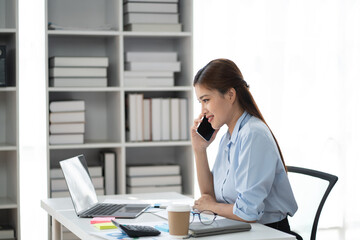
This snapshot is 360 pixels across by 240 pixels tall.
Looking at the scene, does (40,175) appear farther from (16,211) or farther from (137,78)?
(137,78)

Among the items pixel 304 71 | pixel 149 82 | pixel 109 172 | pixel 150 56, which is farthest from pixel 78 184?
pixel 304 71

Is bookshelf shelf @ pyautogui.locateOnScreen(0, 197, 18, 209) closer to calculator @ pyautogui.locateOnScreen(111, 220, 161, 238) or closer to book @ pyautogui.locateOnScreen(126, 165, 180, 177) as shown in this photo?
book @ pyautogui.locateOnScreen(126, 165, 180, 177)

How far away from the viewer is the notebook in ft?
6.17

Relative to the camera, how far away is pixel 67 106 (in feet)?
11.8

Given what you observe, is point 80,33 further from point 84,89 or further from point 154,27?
point 154,27

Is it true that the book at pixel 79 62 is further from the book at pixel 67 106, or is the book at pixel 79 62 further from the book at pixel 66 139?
the book at pixel 66 139

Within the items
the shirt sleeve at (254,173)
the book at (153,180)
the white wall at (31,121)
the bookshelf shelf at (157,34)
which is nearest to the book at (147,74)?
the bookshelf shelf at (157,34)

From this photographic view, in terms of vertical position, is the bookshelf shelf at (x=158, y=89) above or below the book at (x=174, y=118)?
above

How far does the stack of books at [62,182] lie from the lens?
3.58m

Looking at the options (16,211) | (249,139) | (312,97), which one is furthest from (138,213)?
(312,97)

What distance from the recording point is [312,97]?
405cm

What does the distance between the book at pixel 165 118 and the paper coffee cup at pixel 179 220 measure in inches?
75.9

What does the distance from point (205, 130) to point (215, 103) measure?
40 centimetres

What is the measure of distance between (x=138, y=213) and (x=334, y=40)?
227cm
